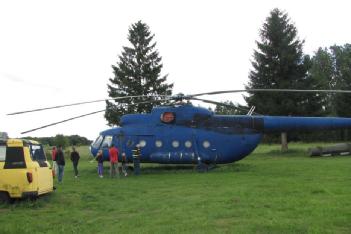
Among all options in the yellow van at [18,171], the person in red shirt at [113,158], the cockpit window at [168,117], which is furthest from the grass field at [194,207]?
the cockpit window at [168,117]

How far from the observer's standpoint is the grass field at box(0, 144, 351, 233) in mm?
9086

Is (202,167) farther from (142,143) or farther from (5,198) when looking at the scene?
(5,198)

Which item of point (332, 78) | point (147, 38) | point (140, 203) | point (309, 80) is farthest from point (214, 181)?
point (332, 78)

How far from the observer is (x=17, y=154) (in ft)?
41.4

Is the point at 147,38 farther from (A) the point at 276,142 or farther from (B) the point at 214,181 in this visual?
(B) the point at 214,181

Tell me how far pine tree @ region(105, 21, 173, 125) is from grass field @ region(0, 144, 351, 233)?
97.2 ft

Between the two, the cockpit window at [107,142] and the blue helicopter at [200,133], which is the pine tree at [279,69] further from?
the cockpit window at [107,142]

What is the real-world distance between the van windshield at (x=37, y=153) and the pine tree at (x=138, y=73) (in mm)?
32413

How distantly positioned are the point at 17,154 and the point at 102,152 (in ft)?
34.6

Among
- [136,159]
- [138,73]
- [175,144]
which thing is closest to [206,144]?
[175,144]

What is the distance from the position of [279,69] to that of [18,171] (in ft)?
103

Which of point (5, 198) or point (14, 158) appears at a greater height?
point (14, 158)

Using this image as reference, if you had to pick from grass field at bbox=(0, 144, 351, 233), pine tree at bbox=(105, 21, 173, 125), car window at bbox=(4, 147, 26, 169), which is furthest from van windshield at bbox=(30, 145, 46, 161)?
pine tree at bbox=(105, 21, 173, 125)

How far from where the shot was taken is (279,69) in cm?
4072
